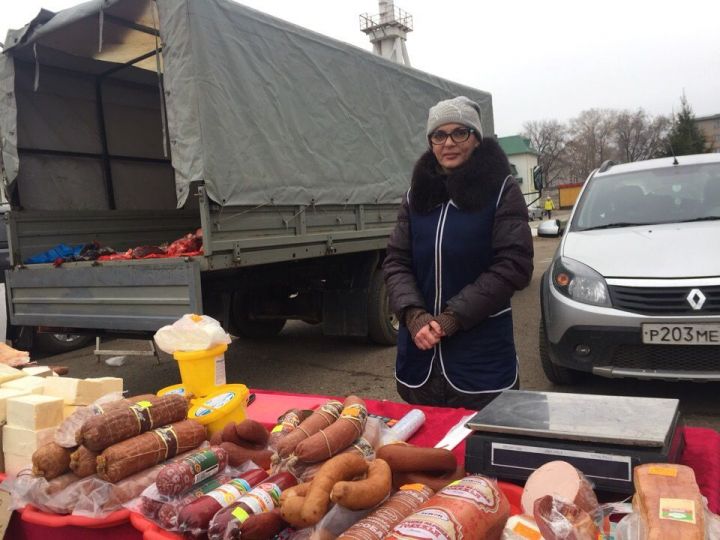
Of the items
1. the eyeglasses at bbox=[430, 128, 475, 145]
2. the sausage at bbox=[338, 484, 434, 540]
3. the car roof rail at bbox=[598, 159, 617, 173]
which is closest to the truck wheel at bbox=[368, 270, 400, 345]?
the car roof rail at bbox=[598, 159, 617, 173]

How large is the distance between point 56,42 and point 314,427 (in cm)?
493

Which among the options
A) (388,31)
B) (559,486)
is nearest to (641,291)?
(559,486)

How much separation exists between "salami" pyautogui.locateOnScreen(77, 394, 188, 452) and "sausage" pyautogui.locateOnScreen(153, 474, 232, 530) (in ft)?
0.90

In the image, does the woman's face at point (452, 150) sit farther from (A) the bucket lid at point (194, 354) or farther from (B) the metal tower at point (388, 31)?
(B) the metal tower at point (388, 31)

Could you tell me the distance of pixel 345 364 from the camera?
5.88 metres

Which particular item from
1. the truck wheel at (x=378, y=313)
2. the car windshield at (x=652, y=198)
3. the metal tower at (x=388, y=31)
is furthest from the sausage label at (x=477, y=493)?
the metal tower at (x=388, y=31)

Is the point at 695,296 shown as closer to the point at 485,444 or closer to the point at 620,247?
the point at 620,247

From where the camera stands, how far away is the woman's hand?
6.81ft

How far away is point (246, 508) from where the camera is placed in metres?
1.21

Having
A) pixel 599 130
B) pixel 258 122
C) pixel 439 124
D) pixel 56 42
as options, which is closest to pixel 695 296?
pixel 439 124

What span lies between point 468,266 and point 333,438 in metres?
0.99

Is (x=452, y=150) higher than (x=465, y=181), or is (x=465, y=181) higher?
(x=452, y=150)

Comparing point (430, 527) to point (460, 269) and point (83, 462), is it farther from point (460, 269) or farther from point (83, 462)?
point (460, 269)

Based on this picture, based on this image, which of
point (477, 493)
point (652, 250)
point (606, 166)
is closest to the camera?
point (477, 493)
